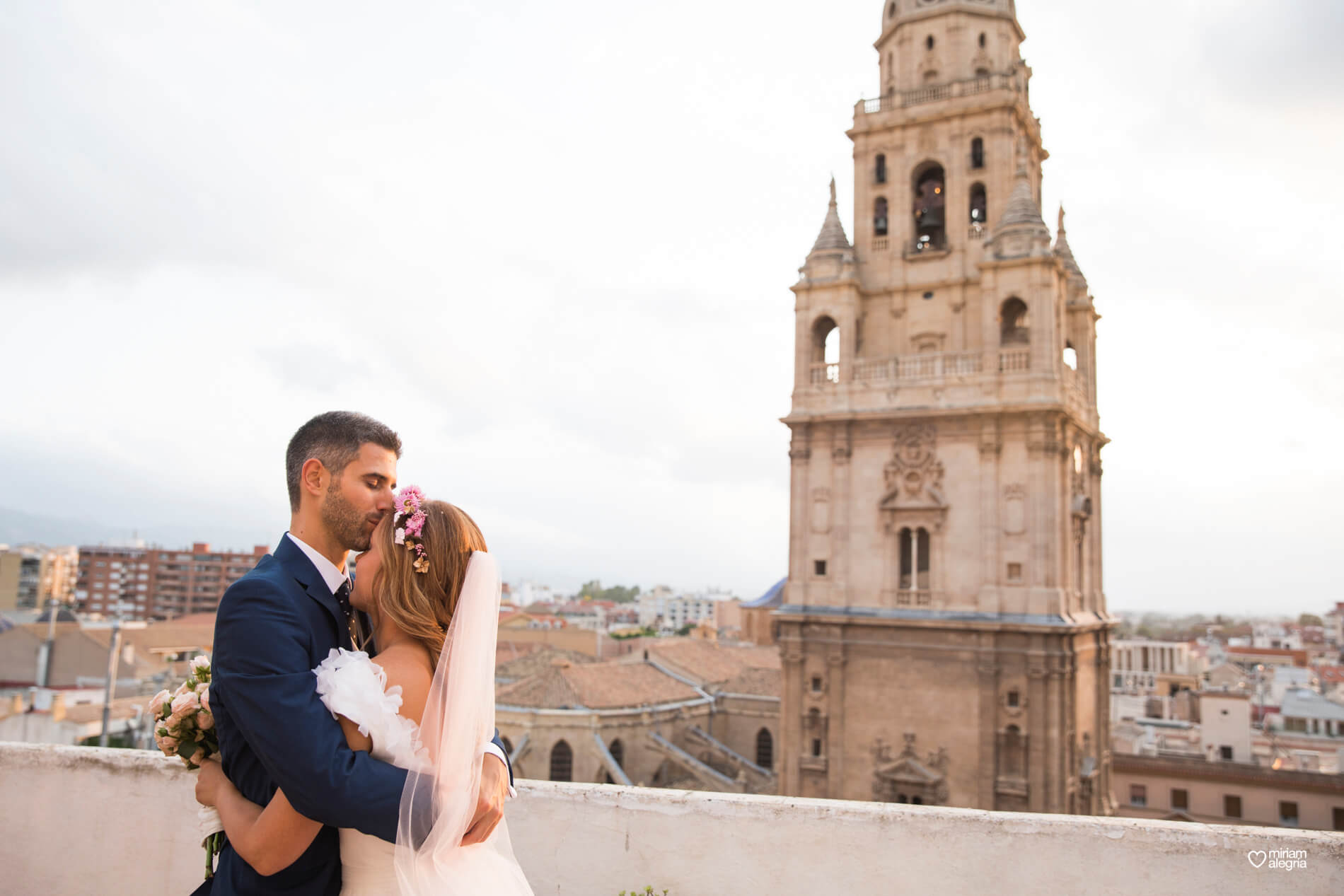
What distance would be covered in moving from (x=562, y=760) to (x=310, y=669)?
34672 millimetres

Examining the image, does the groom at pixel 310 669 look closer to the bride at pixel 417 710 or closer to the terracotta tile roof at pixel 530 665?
the bride at pixel 417 710

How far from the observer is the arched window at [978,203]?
26938 millimetres

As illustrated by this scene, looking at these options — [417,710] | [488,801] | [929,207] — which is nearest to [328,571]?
[417,710]

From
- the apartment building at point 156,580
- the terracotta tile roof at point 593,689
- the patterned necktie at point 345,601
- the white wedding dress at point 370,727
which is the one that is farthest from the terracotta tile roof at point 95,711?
the apartment building at point 156,580

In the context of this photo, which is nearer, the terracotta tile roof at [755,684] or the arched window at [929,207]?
the arched window at [929,207]

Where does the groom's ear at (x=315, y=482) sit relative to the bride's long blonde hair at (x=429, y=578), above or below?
above

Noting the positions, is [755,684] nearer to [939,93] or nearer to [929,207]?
[929,207]

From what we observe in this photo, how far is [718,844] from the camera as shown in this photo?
5.46 meters

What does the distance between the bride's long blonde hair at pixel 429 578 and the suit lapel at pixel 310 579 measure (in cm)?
17

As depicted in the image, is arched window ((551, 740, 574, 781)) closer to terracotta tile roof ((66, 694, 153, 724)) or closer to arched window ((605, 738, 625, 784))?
arched window ((605, 738, 625, 784))

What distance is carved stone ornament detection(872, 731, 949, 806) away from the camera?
22.7 metres

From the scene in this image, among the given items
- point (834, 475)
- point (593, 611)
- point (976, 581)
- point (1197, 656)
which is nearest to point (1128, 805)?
point (976, 581)

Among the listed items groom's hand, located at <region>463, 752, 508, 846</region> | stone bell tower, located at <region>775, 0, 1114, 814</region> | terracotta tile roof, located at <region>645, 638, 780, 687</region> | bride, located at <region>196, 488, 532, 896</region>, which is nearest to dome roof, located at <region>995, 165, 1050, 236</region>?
stone bell tower, located at <region>775, 0, 1114, 814</region>

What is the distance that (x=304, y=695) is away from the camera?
2.79 meters
